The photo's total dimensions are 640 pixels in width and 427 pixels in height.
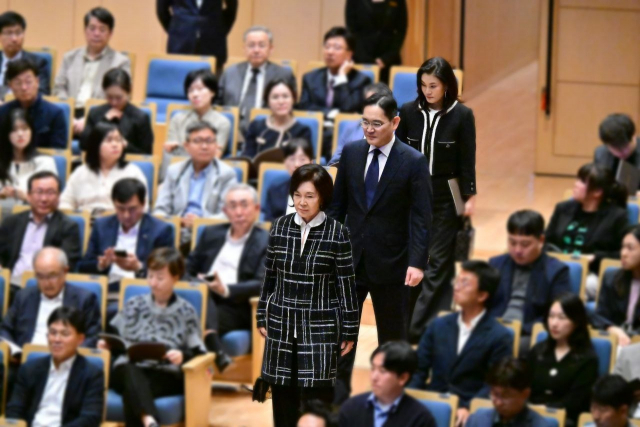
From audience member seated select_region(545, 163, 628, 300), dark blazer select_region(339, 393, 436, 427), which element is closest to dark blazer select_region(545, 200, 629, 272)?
audience member seated select_region(545, 163, 628, 300)

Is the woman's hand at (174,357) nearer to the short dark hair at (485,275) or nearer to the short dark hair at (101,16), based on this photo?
the short dark hair at (485,275)

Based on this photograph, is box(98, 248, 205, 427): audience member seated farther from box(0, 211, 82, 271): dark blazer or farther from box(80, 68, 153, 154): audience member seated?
box(80, 68, 153, 154): audience member seated

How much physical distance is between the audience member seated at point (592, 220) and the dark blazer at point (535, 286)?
0.53m

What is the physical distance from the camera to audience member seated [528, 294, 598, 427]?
5828 mm

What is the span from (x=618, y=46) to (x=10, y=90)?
5437 mm

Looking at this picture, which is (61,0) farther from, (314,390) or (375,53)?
(314,390)

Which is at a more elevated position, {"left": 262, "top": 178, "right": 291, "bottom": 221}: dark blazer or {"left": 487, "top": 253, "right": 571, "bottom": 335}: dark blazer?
{"left": 262, "top": 178, "right": 291, "bottom": 221}: dark blazer

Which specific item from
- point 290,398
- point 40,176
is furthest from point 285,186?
point 290,398

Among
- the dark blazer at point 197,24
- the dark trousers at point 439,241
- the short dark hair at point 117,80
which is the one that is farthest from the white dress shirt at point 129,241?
the dark trousers at point 439,241

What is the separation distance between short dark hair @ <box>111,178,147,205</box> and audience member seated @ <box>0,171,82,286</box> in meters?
0.38

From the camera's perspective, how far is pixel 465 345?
584 cm

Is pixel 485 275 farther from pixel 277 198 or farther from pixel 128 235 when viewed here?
pixel 128 235

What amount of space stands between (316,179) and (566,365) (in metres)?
3.98

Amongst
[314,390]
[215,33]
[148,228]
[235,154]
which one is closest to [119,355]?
[148,228]
